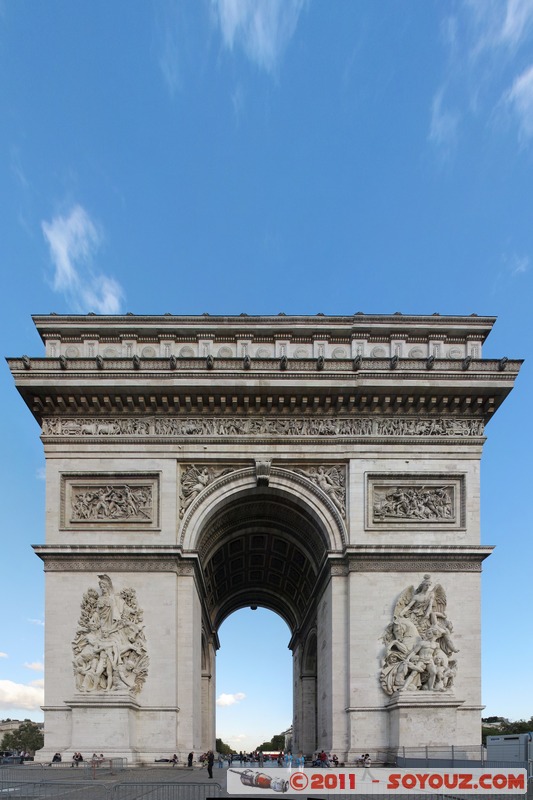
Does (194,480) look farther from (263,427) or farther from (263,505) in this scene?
(263,505)

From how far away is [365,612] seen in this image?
85.4 ft

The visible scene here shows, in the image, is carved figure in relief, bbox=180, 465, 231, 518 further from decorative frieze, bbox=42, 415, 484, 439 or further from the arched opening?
decorative frieze, bbox=42, 415, 484, 439

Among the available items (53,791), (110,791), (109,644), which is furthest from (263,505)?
(110,791)

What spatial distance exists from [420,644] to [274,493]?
6.91m

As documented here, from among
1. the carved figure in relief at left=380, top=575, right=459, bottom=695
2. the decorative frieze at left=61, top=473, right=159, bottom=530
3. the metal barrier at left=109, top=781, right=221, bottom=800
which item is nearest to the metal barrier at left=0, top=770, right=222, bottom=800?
the metal barrier at left=109, top=781, right=221, bottom=800

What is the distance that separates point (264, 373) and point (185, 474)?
440 centimetres

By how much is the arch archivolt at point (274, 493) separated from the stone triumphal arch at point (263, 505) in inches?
2.4

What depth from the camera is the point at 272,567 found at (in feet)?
126

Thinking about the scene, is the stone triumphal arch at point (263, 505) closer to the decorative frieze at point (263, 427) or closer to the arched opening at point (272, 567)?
the decorative frieze at point (263, 427)

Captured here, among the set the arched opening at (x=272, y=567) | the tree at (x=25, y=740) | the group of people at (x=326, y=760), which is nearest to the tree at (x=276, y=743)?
the tree at (x=25, y=740)

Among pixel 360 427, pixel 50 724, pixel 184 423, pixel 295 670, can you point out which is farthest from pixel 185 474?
pixel 295 670

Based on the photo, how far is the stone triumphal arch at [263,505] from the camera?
25109 millimetres

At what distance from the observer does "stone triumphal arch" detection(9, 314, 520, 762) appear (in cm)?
2511

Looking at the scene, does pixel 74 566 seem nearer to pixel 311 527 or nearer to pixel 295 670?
pixel 311 527
